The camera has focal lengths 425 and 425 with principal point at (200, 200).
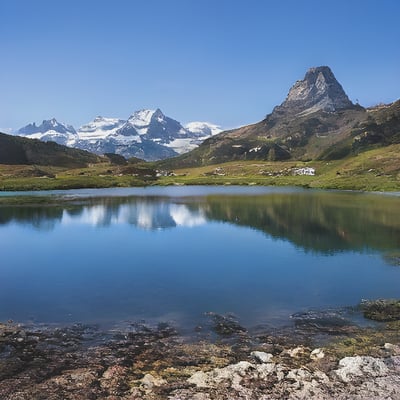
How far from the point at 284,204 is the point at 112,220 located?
5124 cm

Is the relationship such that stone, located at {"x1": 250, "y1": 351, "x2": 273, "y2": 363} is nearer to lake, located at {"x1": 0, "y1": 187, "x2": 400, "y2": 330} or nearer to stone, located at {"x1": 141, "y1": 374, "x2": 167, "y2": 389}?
stone, located at {"x1": 141, "y1": 374, "x2": 167, "y2": 389}

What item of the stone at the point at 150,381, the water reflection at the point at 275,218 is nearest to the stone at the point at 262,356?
the stone at the point at 150,381

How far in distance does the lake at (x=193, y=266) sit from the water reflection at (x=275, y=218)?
29 centimetres

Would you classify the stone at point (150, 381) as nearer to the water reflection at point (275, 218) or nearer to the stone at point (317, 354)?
the stone at point (317, 354)

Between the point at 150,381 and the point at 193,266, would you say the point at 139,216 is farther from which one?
the point at 150,381

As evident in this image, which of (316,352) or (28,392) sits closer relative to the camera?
(28,392)

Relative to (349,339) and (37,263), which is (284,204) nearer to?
(37,263)

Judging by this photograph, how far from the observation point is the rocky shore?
65.3ft

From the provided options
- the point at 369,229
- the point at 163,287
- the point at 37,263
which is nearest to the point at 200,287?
the point at 163,287

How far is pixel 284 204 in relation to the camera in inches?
4751

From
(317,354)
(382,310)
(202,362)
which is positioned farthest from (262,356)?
(382,310)

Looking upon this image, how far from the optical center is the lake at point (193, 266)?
34.4 m

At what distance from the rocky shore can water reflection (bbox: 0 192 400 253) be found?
31.9 m

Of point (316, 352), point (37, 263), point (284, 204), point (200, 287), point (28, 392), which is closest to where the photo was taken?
point (28, 392)
